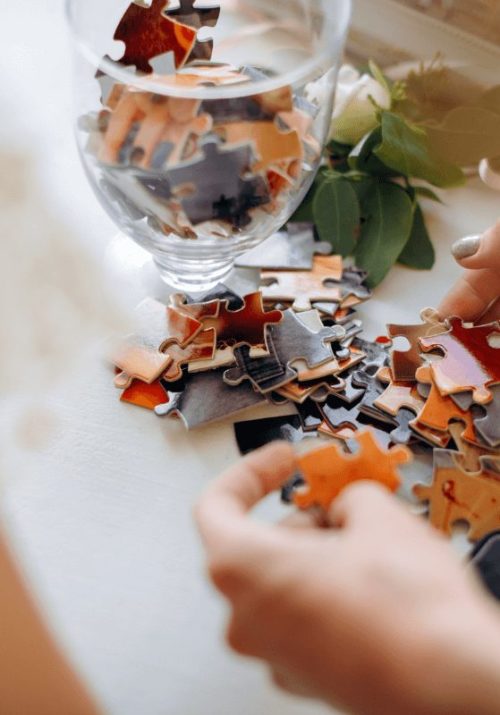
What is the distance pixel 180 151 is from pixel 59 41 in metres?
0.48

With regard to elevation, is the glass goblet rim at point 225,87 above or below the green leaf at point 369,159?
above

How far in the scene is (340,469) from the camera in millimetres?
501

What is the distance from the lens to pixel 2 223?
0.54 m

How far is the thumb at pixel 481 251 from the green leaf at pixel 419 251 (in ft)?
0.30

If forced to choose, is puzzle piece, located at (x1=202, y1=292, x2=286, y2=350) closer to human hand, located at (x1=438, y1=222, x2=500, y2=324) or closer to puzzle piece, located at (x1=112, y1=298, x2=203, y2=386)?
puzzle piece, located at (x1=112, y1=298, x2=203, y2=386)

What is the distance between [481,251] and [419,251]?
0.12 meters

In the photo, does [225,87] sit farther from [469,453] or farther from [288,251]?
[469,453]

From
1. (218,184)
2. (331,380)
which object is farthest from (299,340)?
(218,184)

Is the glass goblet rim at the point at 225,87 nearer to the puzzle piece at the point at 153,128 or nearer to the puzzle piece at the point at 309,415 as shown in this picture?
Result: the puzzle piece at the point at 153,128

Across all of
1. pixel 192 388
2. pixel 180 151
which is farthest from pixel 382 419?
pixel 180 151

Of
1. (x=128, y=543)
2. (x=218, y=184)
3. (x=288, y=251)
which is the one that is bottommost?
(x=128, y=543)

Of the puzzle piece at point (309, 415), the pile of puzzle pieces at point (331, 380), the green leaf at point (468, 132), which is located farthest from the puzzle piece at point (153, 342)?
the green leaf at point (468, 132)

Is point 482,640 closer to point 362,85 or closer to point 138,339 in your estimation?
point 138,339

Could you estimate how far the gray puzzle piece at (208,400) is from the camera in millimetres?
637
